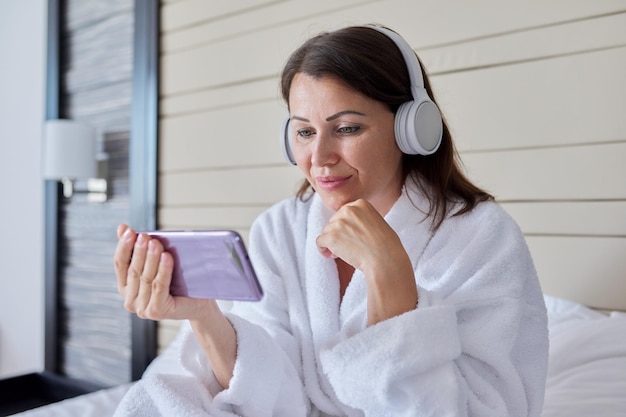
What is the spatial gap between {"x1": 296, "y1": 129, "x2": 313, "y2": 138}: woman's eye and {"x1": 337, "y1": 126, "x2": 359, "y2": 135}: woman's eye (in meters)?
0.06

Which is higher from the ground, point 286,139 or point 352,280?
point 286,139

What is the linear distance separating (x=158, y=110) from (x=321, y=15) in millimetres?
825

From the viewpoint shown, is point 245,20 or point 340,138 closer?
point 340,138

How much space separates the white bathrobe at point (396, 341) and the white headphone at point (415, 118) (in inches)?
6.1

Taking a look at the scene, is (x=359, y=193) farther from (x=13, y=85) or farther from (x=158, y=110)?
(x=13, y=85)

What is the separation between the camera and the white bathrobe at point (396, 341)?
0.90m

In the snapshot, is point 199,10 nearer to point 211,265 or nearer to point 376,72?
point 376,72

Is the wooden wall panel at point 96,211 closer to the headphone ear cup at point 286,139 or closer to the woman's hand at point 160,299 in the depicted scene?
the headphone ear cup at point 286,139

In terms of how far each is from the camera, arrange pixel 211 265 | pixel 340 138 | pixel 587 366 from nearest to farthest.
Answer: pixel 211 265, pixel 340 138, pixel 587 366

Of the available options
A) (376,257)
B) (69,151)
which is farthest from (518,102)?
(69,151)

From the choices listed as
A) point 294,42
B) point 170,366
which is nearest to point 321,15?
point 294,42

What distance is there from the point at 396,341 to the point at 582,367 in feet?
1.77

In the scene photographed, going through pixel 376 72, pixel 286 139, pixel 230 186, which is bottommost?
pixel 230 186

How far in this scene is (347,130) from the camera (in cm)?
109
